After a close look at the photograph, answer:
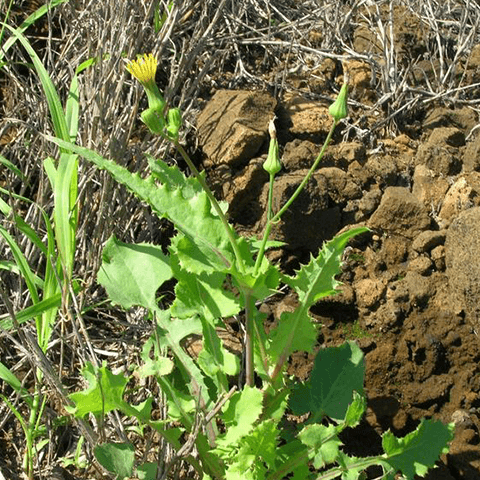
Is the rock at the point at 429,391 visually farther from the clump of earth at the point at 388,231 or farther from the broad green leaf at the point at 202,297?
the broad green leaf at the point at 202,297

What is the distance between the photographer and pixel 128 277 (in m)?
2.02

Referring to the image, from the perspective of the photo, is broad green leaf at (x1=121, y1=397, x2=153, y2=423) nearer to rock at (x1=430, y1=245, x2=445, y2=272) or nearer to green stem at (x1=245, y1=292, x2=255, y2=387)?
green stem at (x1=245, y1=292, x2=255, y2=387)

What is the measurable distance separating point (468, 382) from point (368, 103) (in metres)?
1.16

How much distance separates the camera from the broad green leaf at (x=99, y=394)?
174 cm

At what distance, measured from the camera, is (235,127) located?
8.57 ft

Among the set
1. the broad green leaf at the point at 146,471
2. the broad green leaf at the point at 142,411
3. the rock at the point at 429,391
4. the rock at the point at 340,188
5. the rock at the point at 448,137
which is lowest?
the rock at the point at 429,391

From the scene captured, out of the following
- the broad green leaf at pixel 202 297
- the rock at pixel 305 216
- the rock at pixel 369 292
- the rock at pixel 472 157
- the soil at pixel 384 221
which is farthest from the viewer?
the rock at pixel 472 157

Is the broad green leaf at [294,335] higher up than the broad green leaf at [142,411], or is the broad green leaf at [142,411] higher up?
the broad green leaf at [294,335]

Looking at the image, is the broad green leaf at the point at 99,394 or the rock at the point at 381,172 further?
the rock at the point at 381,172

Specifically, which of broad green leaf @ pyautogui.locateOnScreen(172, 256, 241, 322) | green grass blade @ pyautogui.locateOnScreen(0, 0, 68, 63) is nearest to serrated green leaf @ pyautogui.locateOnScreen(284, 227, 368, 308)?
broad green leaf @ pyautogui.locateOnScreen(172, 256, 241, 322)

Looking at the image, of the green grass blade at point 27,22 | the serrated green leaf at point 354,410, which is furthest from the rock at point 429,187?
the green grass blade at point 27,22

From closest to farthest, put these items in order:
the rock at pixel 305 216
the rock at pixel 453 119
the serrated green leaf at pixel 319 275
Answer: the serrated green leaf at pixel 319 275
the rock at pixel 305 216
the rock at pixel 453 119

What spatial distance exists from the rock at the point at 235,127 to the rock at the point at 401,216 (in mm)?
451

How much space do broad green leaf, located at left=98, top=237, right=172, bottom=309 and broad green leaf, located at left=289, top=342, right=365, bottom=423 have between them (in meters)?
0.42
